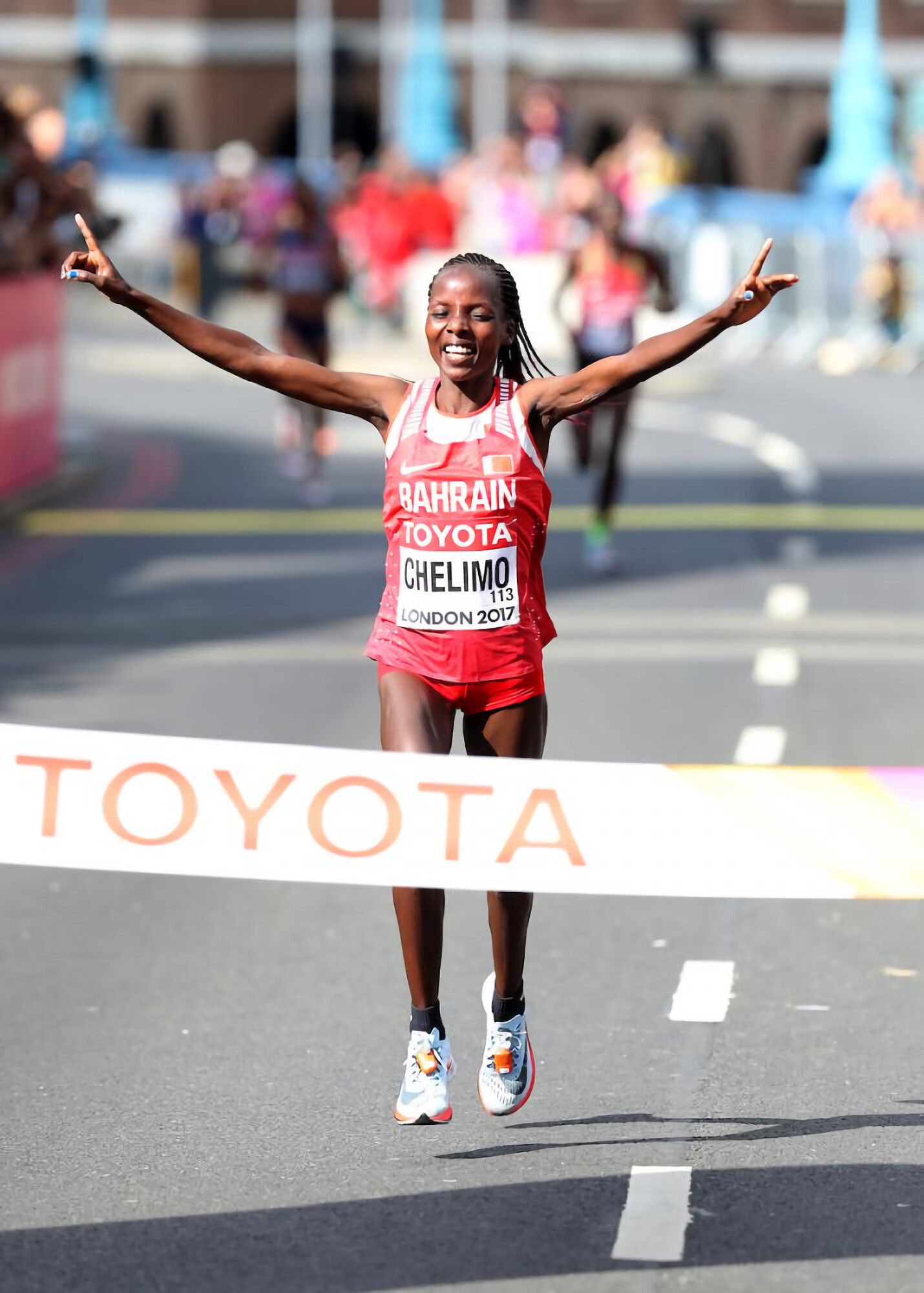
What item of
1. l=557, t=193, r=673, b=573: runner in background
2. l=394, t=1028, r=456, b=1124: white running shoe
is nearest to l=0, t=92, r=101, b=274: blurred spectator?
l=557, t=193, r=673, b=573: runner in background

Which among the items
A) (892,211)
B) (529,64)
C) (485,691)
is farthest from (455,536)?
(529,64)

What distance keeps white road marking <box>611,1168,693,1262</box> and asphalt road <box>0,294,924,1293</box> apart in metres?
0.01

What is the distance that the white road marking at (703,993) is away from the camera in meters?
7.21

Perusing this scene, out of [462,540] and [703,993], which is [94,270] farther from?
[703,993]

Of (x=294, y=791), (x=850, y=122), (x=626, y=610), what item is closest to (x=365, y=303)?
(x=850, y=122)

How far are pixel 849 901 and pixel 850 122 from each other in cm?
3985

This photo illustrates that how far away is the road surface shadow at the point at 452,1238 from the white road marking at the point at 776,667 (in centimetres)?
681

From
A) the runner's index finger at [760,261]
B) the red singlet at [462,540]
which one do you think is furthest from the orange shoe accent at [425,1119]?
the runner's index finger at [760,261]

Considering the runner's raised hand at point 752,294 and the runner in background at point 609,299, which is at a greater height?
the runner's raised hand at point 752,294

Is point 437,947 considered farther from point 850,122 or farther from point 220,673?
point 850,122

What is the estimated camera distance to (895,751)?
10.9 metres

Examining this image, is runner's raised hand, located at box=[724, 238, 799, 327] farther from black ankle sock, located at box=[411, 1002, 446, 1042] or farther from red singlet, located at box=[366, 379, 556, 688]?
black ankle sock, located at box=[411, 1002, 446, 1042]

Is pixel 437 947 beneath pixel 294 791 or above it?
beneath

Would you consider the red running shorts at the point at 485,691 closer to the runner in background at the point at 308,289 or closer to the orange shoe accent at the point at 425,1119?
the orange shoe accent at the point at 425,1119
